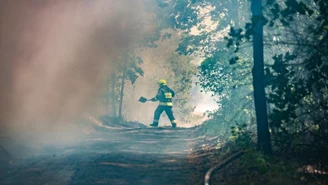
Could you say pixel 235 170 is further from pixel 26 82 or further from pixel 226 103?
pixel 26 82

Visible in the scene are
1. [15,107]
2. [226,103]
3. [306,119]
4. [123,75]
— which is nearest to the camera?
[306,119]

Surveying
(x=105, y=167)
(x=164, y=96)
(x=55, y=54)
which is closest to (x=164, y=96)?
(x=164, y=96)

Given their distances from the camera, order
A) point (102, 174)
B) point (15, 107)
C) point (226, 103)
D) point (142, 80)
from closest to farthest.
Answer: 1. point (102, 174)
2. point (15, 107)
3. point (226, 103)
4. point (142, 80)

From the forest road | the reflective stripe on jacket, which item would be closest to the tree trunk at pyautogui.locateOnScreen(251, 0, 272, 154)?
the forest road

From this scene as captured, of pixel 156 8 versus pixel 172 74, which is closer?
pixel 156 8

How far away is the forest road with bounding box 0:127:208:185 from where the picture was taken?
7289 millimetres

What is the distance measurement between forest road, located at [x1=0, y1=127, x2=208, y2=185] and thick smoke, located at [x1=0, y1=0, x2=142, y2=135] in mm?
3008

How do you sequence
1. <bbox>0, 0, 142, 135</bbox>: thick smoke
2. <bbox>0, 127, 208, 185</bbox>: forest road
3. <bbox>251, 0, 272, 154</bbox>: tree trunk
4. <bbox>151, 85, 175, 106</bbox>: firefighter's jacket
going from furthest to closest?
<bbox>151, 85, 175, 106</bbox>: firefighter's jacket
<bbox>0, 0, 142, 135</bbox>: thick smoke
<bbox>251, 0, 272, 154</bbox>: tree trunk
<bbox>0, 127, 208, 185</bbox>: forest road

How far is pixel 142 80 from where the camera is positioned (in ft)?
116

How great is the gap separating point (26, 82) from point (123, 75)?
11.8 metres

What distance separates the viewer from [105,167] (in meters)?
8.39

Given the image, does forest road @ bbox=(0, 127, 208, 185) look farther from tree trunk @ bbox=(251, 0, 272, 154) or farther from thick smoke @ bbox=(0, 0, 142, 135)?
thick smoke @ bbox=(0, 0, 142, 135)

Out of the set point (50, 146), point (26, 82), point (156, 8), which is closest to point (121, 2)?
point (156, 8)

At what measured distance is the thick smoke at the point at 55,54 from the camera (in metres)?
13.6
